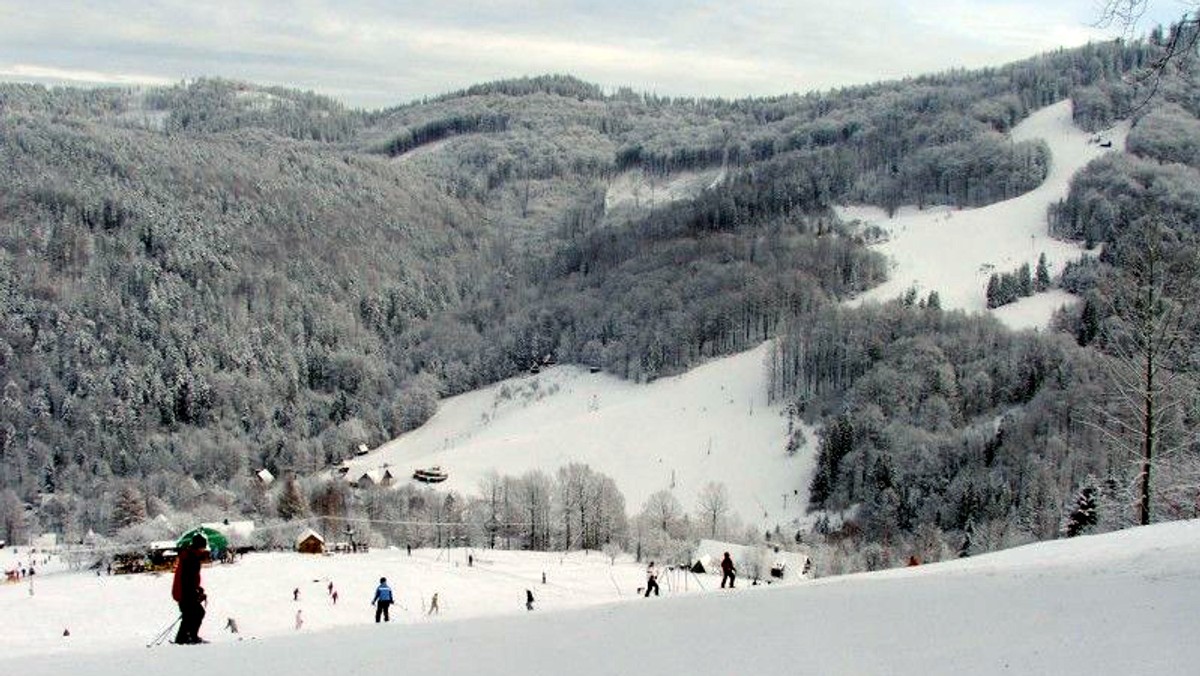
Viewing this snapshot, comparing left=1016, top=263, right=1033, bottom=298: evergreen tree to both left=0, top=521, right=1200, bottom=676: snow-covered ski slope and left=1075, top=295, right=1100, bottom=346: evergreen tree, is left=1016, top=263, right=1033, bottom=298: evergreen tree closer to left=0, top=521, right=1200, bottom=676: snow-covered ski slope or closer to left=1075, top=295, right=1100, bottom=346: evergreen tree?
left=1075, top=295, right=1100, bottom=346: evergreen tree

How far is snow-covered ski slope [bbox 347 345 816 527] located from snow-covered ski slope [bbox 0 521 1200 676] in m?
79.7

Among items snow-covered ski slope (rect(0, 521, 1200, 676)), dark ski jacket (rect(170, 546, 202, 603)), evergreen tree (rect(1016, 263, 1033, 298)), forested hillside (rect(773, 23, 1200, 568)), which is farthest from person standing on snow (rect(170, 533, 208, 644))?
evergreen tree (rect(1016, 263, 1033, 298))

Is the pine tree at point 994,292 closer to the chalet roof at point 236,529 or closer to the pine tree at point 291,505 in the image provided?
the pine tree at point 291,505

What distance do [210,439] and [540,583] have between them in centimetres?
10870

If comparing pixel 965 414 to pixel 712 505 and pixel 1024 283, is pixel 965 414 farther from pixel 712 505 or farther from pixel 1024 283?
pixel 1024 283

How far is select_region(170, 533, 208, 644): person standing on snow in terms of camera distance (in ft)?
46.0

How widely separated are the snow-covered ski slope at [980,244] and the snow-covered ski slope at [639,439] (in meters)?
29.2

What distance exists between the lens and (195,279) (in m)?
191

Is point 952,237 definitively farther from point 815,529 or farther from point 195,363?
point 195,363

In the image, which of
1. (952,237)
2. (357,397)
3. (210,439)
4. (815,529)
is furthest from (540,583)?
(952,237)

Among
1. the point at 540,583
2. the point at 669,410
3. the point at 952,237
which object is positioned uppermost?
the point at 952,237

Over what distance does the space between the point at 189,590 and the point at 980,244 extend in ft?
523

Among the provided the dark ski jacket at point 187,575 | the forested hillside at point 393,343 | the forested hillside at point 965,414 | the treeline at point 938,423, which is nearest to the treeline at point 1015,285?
the forested hillside at point 965,414

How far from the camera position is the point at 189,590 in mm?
14586
